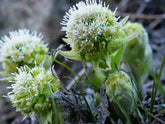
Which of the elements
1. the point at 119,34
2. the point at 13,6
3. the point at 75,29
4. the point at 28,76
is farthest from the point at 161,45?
the point at 13,6

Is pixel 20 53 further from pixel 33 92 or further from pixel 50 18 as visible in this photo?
pixel 50 18

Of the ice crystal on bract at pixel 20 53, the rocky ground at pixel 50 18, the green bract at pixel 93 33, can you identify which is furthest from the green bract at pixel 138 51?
the ice crystal on bract at pixel 20 53

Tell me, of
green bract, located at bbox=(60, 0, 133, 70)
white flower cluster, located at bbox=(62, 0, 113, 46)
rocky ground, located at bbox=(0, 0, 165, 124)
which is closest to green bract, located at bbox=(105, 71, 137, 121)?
green bract, located at bbox=(60, 0, 133, 70)

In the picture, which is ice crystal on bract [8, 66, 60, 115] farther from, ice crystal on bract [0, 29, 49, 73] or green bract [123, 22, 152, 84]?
green bract [123, 22, 152, 84]

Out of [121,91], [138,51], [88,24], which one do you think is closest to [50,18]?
[138,51]

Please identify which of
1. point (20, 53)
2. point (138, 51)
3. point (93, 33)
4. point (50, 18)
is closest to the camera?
point (93, 33)
